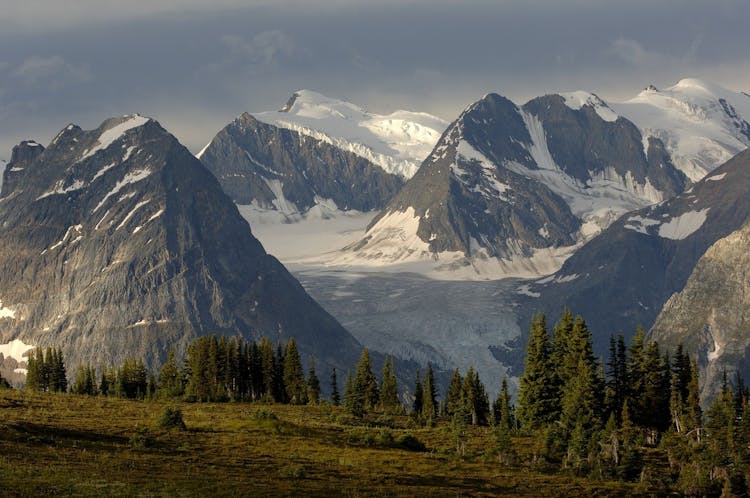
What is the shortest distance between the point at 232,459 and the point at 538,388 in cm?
6659

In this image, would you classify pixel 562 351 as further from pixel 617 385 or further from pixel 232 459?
pixel 232 459

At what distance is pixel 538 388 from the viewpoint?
16175 cm

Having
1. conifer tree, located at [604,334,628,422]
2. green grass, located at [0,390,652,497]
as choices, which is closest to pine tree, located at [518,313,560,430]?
conifer tree, located at [604,334,628,422]

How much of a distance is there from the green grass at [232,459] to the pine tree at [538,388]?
659 inches

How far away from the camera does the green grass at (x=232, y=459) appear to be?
87562 millimetres

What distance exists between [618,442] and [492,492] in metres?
41.3

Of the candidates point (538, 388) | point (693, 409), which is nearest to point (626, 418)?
point (693, 409)

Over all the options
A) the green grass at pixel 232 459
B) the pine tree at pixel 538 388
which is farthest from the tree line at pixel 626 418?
the green grass at pixel 232 459

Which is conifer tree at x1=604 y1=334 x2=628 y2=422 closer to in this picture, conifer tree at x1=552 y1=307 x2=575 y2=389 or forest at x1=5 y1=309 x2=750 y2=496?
forest at x1=5 y1=309 x2=750 y2=496

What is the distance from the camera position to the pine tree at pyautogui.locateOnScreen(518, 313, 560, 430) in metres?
160

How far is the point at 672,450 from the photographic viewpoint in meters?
136

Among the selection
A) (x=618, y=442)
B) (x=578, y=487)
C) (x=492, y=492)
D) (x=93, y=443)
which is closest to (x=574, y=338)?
(x=618, y=442)

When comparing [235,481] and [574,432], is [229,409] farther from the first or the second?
[235,481]

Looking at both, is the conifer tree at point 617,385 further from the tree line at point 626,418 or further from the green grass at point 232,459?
the green grass at point 232,459
